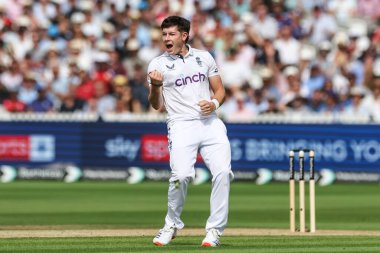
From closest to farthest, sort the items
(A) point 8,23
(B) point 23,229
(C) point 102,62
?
(B) point 23,229
(C) point 102,62
(A) point 8,23

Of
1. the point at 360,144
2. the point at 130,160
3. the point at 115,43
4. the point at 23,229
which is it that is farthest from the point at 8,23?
the point at 23,229

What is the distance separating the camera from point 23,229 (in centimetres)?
1491

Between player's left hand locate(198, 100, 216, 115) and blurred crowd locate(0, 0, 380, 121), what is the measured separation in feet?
39.0

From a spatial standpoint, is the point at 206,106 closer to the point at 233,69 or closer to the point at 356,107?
the point at 356,107

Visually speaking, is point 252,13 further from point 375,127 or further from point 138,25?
point 375,127

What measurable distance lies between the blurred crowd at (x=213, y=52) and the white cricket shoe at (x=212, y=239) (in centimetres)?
1193

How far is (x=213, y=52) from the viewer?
25359 mm

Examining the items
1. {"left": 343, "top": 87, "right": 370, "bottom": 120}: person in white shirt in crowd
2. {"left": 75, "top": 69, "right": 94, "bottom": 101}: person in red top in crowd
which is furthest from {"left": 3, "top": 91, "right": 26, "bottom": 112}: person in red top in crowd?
{"left": 343, "top": 87, "right": 370, "bottom": 120}: person in white shirt in crowd

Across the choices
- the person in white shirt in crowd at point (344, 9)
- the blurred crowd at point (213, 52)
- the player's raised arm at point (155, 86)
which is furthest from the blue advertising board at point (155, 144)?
the player's raised arm at point (155, 86)

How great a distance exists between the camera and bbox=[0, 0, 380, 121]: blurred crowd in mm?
24312

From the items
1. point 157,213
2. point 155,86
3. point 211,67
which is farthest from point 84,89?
point 155,86

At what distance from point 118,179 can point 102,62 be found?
8.83ft

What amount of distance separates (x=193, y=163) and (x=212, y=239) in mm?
773

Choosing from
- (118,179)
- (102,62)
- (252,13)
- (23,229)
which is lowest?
(23,229)
